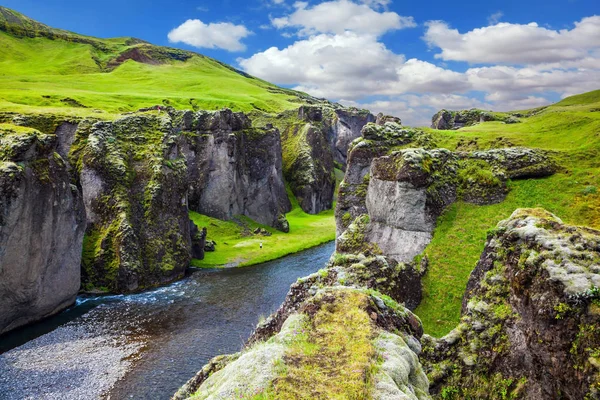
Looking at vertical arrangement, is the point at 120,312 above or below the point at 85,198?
below

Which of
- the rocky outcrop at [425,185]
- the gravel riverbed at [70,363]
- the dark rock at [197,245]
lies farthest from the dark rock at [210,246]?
the rocky outcrop at [425,185]

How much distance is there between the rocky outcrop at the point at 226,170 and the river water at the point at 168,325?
30037 mm

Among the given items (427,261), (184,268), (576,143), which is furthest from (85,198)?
(576,143)

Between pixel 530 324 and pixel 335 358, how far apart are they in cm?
1188

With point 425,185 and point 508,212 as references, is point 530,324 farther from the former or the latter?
point 425,185

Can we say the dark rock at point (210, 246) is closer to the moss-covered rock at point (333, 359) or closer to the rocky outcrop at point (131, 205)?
the rocky outcrop at point (131, 205)

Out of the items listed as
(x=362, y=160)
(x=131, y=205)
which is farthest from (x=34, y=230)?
(x=362, y=160)

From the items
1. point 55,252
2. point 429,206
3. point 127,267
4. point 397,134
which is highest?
point 397,134

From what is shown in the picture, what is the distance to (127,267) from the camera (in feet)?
175

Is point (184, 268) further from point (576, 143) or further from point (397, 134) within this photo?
point (576, 143)

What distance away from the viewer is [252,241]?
82.2m

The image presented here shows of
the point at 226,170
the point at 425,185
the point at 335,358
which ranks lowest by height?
the point at 335,358

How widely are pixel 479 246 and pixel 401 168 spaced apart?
1079 centimetres

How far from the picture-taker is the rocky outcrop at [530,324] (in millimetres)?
16031
